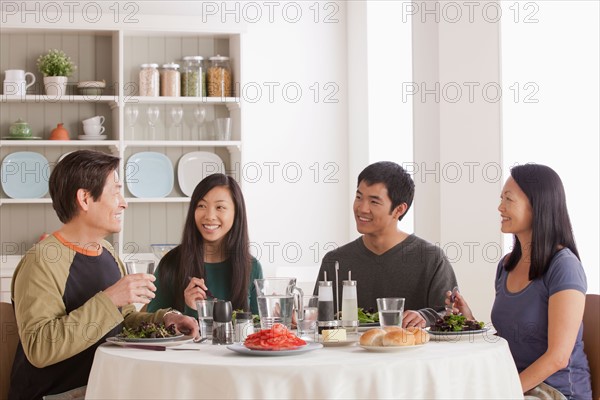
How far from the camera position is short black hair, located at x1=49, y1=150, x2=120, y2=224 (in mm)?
2705

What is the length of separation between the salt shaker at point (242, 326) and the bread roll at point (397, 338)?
466 mm

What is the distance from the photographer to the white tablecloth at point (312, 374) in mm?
2041

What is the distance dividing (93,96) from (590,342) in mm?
3651

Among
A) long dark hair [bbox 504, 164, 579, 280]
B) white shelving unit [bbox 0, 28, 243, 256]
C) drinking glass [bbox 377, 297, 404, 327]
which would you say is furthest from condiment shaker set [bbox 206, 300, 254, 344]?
white shelving unit [bbox 0, 28, 243, 256]

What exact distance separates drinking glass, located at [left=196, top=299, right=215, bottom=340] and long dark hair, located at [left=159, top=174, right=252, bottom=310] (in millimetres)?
512

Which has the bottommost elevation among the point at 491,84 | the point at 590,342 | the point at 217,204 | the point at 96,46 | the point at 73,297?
the point at 590,342

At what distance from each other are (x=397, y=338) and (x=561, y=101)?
2.29 metres

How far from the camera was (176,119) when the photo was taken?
18.6 ft

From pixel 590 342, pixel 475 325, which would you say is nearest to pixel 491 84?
pixel 590 342

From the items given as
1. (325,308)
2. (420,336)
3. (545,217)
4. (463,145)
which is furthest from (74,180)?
(463,145)

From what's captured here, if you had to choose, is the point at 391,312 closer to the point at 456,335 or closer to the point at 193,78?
the point at 456,335

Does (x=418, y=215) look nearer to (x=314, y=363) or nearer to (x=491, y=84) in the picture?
(x=491, y=84)

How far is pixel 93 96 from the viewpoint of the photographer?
5.52 m

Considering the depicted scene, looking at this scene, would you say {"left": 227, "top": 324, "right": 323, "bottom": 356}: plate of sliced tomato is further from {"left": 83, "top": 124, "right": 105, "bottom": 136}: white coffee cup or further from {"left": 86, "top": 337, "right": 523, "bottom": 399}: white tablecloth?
{"left": 83, "top": 124, "right": 105, "bottom": 136}: white coffee cup
